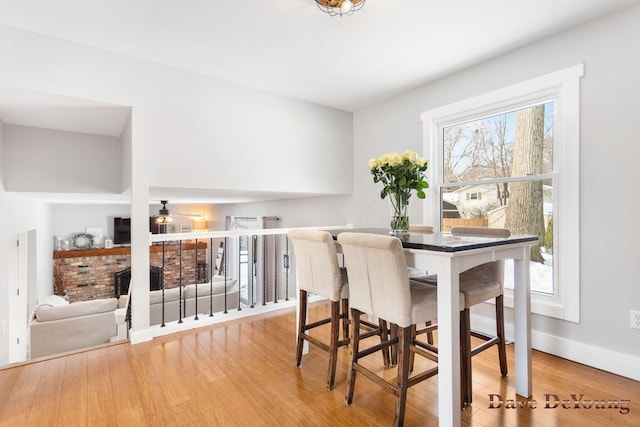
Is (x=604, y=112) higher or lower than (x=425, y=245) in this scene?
higher

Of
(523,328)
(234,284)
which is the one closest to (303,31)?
(523,328)

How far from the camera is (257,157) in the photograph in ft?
11.3

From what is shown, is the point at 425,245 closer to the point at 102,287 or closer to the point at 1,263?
the point at 1,263

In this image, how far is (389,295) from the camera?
163 centimetres

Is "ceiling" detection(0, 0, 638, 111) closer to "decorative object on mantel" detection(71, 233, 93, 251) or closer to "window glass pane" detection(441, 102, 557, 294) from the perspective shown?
"window glass pane" detection(441, 102, 557, 294)

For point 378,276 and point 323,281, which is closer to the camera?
point 378,276

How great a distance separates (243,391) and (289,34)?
250 centimetres

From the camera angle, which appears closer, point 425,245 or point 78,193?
point 425,245

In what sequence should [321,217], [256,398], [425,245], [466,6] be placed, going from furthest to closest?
[321,217], [466,6], [256,398], [425,245]

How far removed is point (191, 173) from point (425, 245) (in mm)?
2346

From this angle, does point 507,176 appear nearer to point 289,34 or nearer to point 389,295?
point 389,295

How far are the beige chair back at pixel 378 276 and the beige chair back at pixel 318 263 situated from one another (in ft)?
0.55

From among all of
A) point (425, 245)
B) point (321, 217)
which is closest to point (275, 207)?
point (321, 217)

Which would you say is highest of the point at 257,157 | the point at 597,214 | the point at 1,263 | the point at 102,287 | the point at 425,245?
the point at 257,157
